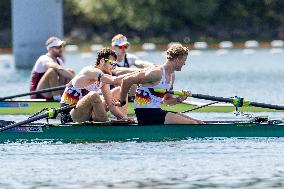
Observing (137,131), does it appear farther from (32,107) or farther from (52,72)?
(52,72)

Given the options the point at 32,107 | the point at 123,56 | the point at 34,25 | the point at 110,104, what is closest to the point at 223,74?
the point at 34,25

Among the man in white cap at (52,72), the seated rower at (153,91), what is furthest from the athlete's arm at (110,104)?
the man in white cap at (52,72)

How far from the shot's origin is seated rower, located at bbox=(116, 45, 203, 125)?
62.0 feet

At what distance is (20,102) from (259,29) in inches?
1985

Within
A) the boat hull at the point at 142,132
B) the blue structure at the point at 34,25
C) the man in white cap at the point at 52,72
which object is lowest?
the boat hull at the point at 142,132

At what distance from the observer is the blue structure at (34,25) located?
142ft

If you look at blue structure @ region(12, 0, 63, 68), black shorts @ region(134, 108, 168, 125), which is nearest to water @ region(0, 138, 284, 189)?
black shorts @ region(134, 108, 168, 125)

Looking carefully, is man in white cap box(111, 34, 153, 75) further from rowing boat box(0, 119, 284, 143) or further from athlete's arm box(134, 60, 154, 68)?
rowing boat box(0, 119, 284, 143)

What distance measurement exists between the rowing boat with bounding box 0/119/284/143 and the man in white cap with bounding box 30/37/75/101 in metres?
5.32

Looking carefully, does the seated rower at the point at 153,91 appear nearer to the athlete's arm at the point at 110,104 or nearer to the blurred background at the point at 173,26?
the athlete's arm at the point at 110,104

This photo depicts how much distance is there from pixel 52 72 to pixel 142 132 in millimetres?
5901

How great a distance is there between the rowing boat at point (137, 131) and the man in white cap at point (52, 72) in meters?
5.32

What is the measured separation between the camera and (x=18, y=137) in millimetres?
19125

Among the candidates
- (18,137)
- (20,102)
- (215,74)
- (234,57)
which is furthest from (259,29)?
(18,137)
